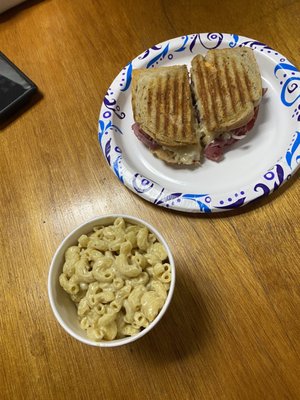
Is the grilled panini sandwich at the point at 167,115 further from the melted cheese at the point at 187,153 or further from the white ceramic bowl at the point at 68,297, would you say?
the white ceramic bowl at the point at 68,297

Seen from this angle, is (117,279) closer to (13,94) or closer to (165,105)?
(165,105)

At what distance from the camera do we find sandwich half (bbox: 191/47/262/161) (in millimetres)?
989

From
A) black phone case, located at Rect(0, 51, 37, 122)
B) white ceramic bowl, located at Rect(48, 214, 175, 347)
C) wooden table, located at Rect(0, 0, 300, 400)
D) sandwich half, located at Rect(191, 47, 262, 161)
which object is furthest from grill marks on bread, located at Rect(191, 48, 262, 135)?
black phone case, located at Rect(0, 51, 37, 122)

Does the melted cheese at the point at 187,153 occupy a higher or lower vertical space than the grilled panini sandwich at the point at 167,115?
lower

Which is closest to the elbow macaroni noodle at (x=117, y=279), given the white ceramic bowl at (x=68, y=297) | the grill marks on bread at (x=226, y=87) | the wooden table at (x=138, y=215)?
the white ceramic bowl at (x=68, y=297)

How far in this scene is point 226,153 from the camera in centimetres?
103

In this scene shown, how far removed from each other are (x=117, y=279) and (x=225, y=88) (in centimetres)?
60

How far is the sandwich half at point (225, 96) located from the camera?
989mm

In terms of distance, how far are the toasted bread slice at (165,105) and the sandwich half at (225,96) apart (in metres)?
0.04

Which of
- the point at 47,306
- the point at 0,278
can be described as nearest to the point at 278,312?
the point at 47,306

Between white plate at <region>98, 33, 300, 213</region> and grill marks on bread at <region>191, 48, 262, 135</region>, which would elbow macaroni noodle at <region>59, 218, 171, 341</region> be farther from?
grill marks on bread at <region>191, 48, 262, 135</region>

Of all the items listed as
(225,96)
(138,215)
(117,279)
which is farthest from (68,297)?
(225,96)

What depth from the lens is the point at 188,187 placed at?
3.27ft

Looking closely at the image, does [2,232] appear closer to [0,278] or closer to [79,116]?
[0,278]
